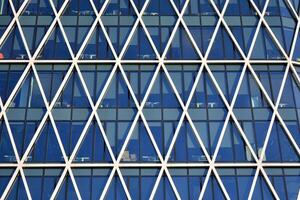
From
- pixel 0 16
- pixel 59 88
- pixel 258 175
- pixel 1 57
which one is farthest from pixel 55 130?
pixel 258 175

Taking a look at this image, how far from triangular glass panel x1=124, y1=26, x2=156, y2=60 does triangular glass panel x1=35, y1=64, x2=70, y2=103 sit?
4.36m

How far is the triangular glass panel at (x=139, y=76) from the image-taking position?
39750mm

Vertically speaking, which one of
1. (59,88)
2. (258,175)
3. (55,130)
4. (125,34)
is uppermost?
(125,34)

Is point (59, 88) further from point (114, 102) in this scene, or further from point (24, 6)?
point (24, 6)

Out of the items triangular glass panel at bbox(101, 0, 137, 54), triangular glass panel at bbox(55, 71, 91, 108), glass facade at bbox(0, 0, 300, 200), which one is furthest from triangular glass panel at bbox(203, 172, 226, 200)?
triangular glass panel at bbox(101, 0, 137, 54)

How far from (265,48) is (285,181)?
9.44 metres

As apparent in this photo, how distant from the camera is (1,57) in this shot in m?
40.6

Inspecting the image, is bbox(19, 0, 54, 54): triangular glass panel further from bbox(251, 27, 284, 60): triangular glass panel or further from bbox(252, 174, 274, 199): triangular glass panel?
bbox(252, 174, 274, 199): triangular glass panel

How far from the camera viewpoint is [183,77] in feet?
132

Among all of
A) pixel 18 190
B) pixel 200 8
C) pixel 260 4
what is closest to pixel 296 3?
pixel 260 4

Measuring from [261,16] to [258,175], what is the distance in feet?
37.8

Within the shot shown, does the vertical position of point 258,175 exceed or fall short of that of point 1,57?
it falls short

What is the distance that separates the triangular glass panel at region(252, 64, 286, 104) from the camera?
4006 centimetres

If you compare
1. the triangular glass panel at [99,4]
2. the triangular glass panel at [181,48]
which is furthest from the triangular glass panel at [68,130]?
the triangular glass panel at [99,4]
